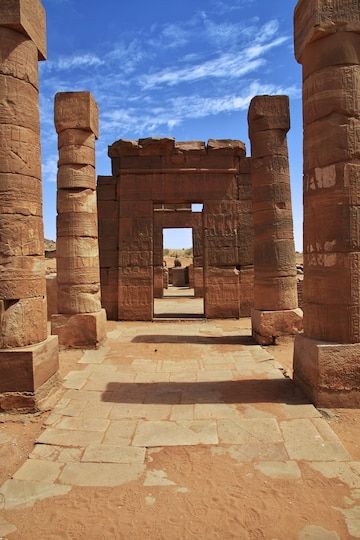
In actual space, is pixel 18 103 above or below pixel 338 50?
below

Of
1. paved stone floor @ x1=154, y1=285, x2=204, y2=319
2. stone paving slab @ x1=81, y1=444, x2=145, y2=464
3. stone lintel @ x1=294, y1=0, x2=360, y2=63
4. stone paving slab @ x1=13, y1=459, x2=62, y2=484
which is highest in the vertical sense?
stone lintel @ x1=294, y1=0, x2=360, y2=63

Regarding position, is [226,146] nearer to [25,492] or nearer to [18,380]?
[18,380]

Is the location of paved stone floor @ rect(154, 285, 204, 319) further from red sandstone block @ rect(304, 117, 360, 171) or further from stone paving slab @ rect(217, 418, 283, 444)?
red sandstone block @ rect(304, 117, 360, 171)

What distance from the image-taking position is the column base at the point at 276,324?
9.15 meters

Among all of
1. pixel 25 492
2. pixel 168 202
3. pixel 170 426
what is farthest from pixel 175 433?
pixel 168 202

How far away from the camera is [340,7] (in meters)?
5.19

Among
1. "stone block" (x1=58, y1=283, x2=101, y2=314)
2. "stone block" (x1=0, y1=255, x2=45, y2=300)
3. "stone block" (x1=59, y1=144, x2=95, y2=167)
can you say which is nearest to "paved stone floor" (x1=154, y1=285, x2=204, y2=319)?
"stone block" (x1=58, y1=283, x2=101, y2=314)

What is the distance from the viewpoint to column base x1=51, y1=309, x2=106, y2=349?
8891 mm

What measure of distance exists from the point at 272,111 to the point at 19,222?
6589 millimetres

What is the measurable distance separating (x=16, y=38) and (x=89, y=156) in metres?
3.78

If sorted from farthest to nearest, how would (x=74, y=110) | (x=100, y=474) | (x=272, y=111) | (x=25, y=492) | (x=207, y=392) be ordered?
1. (x=272, y=111)
2. (x=74, y=110)
3. (x=207, y=392)
4. (x=100, y=474)
5. (x=25, y=492)

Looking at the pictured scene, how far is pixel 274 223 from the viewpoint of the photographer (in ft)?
30.8

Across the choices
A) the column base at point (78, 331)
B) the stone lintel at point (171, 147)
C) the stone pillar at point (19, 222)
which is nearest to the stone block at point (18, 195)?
the stone pillar at point (19, 222)

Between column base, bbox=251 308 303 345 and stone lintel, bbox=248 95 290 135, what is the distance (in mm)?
4332
